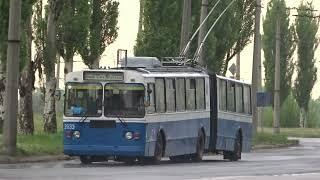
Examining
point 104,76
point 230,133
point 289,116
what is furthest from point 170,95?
point 289,116

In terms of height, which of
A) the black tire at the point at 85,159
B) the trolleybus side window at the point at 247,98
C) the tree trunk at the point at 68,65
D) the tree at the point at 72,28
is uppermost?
the tree at the point at 72,28

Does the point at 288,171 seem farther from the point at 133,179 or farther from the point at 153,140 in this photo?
the point at 133,179

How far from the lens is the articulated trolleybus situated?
87.1 feet

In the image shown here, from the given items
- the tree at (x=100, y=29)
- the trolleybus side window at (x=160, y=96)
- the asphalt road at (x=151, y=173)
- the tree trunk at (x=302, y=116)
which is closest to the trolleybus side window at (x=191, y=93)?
the trolleybus side window at (x=160, y=96)

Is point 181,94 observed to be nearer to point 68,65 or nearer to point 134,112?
point 134,112

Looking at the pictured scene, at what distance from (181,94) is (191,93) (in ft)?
2.90

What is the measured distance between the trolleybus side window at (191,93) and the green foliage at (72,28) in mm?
9742

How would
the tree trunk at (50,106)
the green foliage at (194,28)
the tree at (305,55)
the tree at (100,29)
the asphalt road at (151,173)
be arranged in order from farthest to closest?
the tree at (305,55)
the green foliage at (194,28)
the tree at (100,29)
the tree trunk at (50,106)
the asphalt road at (151,173)

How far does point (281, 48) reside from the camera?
93250mm

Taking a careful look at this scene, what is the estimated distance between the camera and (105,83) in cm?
2670

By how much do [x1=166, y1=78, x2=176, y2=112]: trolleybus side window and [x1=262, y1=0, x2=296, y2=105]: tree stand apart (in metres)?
62.2

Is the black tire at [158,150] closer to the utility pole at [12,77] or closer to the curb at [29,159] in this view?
the curb at [29,159]

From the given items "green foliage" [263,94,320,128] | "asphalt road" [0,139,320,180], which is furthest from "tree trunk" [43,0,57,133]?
"green foliage" [263,94,320,128]

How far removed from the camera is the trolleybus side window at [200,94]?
30672 mm
